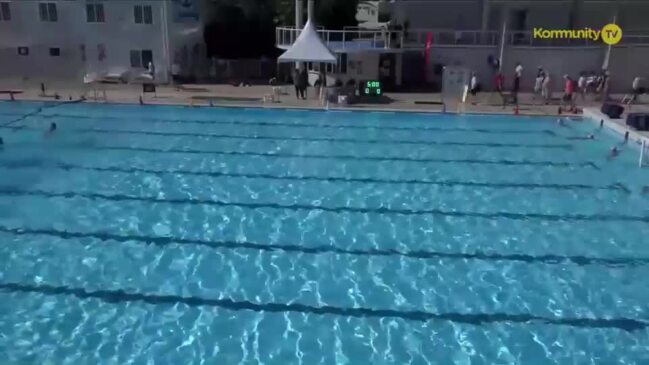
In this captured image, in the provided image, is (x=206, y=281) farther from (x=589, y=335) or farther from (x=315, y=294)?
(x=589, y=335)

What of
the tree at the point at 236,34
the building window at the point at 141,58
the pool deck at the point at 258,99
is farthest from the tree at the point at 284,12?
the pool deck at the point at 258,99

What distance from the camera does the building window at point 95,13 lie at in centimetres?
2370

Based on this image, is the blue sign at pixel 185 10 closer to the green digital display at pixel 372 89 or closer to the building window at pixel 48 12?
the building window at pixel 48 12

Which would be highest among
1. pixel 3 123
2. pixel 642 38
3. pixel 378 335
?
pixel 642 38

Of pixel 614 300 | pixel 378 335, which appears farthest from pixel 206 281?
pixel 614 300

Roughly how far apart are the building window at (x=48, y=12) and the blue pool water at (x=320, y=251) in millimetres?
10359

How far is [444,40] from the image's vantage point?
23.6 meters

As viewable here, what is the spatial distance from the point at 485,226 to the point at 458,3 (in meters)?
18.4

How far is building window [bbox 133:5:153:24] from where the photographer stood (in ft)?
77.3

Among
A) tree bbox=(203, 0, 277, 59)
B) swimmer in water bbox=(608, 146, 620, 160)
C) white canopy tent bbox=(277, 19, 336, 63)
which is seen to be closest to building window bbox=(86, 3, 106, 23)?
tree bbox=(203, 0, 277, 59)

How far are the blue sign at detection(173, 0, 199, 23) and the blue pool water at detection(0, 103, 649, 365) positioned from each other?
10.8 metres

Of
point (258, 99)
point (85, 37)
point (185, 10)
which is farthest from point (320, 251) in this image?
point (85, 37)

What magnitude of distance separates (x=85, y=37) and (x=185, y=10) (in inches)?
165

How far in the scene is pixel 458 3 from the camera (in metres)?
25.8
